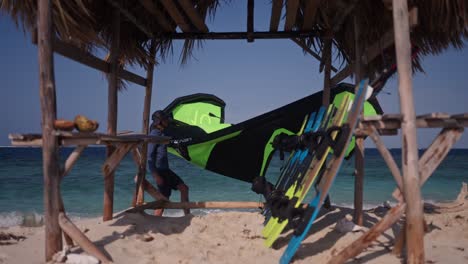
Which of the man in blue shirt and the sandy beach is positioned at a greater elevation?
the man in blue shirt

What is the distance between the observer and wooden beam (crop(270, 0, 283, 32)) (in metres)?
3.66

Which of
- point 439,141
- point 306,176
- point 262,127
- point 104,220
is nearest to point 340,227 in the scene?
point 306,176

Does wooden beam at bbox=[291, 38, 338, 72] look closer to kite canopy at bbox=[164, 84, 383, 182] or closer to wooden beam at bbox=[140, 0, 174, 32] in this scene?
kite canopy at bbox=[164, 84, 383, 182]

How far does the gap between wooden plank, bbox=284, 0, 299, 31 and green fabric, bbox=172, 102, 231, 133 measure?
5.40 feet

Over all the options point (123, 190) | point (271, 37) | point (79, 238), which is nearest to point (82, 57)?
point (79, 238)

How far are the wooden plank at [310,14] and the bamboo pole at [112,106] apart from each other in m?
1.91

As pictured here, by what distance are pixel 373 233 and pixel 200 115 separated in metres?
3.37

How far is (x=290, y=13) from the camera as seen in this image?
3848 mm

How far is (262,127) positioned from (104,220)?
217cm

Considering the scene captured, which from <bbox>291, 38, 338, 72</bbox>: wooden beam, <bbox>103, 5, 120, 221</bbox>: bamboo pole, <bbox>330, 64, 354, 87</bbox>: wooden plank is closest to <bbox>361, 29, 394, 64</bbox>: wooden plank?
<bbox>330, 64, 354, 87</bbox>: wooden plank

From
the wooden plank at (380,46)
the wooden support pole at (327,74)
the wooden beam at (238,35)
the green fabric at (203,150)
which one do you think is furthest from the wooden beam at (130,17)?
the wooden plank at (380,46)

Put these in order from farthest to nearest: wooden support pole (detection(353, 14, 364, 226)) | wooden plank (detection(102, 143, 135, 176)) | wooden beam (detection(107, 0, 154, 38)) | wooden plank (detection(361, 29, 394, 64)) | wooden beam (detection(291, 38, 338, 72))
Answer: wooden beam (detection(291, 38, 338, 72)) < wooden beam (detection(107, 0, 154, 38)) < wooden support pole (detection(353, 14, 364, 226)) < wooden plank (detection(102, 143, 135, 176)) < wooden plank (detection(361, 29, 394, 64))

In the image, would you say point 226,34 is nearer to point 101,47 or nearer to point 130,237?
point 101,47

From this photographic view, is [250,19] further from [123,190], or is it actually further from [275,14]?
[123,190]
